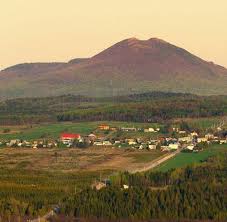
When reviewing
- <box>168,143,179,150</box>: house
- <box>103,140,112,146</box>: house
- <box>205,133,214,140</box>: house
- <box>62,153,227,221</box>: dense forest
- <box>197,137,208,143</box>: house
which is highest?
<box>205,133,214,140</box>: house

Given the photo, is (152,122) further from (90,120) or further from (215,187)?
(215,187)

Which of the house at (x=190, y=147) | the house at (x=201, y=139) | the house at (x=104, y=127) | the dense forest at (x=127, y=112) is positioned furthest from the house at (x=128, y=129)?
the house at (x=190, y=147)

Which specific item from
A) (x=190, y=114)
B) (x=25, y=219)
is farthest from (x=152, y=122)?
(x=25, y=219)

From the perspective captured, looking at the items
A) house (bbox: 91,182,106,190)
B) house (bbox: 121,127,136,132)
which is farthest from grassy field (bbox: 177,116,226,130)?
house (bbox: 91,182,106,190)

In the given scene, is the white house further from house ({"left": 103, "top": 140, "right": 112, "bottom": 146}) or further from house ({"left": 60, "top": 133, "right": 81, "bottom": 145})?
house ({"left": 60, "top": 133, "right": 81, "bottom": 145})

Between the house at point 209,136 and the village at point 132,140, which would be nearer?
the village at point 132,140

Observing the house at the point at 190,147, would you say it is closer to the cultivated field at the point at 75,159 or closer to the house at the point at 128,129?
the cultivated field at the point at 75,159

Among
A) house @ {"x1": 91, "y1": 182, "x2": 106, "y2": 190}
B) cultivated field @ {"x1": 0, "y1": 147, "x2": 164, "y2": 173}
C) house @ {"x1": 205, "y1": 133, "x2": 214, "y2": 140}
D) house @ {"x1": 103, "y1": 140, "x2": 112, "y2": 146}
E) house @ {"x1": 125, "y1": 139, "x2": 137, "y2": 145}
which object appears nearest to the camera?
house @ {"x1": 91, "y1": 182, "x2": 106, "y2": 190}

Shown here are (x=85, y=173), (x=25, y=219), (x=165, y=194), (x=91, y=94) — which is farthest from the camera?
(x=91, y=94)
